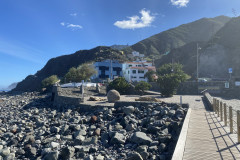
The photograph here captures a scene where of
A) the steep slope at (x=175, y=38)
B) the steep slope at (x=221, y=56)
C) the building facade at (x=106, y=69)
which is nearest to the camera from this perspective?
the building facade at (x=106, y=69)

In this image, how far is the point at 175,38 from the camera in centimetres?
17150

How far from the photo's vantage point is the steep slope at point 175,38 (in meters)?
150

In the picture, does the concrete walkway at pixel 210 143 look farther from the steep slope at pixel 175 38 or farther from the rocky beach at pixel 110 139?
the steep slope at pixel 175 38

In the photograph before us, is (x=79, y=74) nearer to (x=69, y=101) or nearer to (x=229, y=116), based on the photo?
(x=69, y=101)

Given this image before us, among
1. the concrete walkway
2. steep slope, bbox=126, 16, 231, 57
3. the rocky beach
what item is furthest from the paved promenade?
steep slope, bbox=126, 16, 231, 57

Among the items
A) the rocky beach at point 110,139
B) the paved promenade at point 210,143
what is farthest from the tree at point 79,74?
the paved promenade at point 210,143

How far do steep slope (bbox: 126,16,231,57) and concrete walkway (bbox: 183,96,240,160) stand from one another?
130 metres

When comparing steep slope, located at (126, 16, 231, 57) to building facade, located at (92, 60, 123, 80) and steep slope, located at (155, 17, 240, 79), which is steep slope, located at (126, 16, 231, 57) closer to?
steep slope, located at (155, 17, 240, 79)

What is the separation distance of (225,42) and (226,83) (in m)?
64.3

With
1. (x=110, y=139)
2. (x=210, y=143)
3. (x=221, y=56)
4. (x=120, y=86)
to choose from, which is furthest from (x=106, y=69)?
(x=210, y=143)

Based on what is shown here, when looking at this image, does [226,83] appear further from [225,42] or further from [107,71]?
[225,42]

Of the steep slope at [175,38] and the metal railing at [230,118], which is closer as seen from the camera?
the metal railing at [230,118]

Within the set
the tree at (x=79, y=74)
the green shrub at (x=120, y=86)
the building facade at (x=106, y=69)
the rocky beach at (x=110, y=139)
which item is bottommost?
the rocky beach at (x=110, y=139)

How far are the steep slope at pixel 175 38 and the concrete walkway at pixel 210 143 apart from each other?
130m
